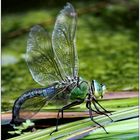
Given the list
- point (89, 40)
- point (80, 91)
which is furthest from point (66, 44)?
point (89, 40)

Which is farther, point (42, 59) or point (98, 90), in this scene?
point (42, 59)

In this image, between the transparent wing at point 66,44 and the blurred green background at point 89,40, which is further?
the blurred green background at point 89,40

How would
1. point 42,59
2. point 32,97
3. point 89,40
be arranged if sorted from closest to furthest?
point 32,97
point 42,59
point 89,40

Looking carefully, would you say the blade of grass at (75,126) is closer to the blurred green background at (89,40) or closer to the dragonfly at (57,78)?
the dragonfly at (57,78)

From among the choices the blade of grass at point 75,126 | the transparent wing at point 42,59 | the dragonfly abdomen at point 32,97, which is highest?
the transparent wing at point 42,59

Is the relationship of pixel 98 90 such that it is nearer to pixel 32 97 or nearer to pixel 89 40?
pixel 32 97

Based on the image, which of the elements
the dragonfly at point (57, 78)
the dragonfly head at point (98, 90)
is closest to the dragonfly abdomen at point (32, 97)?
the dragonfly at point (57, 78)
